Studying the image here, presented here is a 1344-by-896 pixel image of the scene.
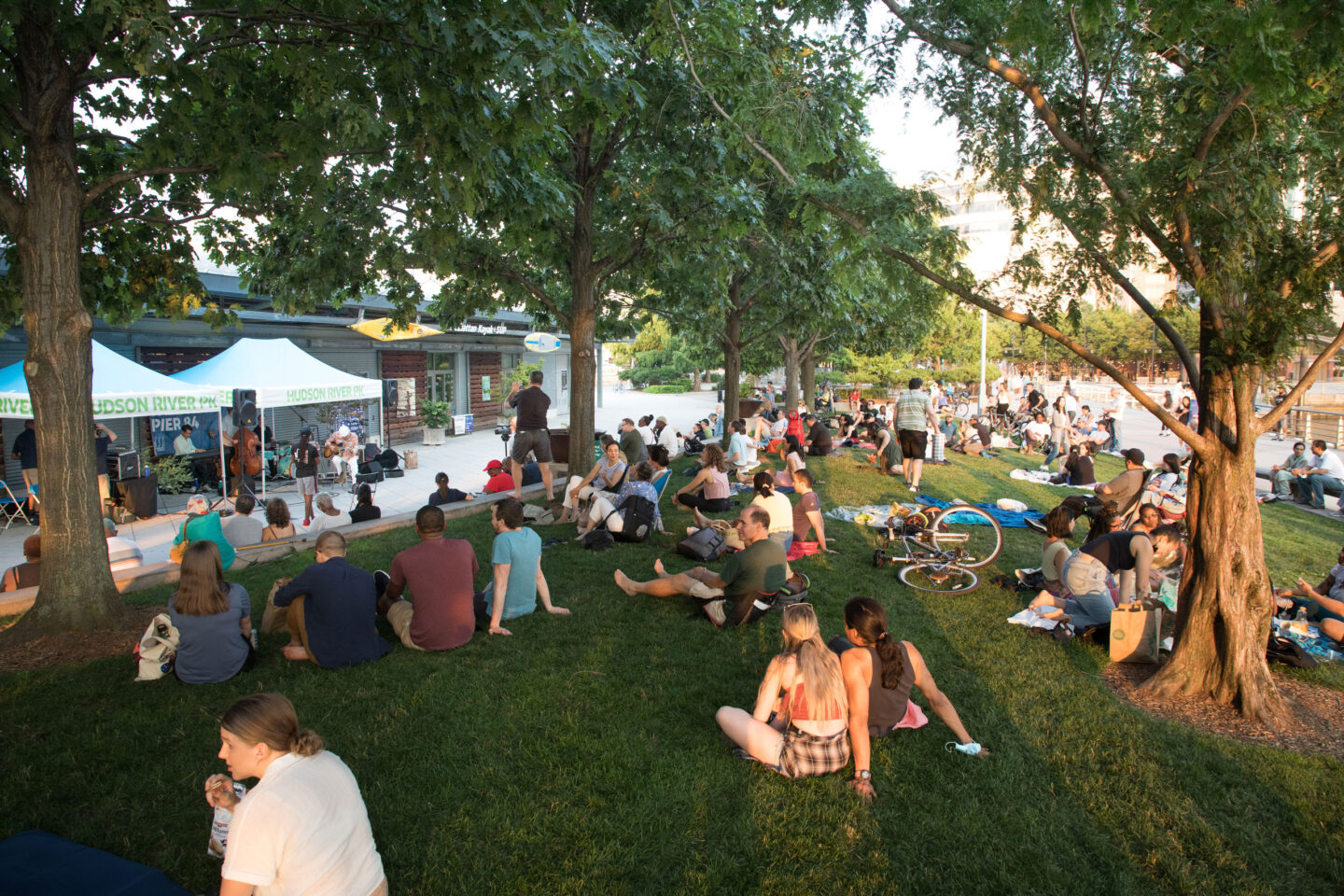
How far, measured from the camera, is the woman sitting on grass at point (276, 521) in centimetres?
830

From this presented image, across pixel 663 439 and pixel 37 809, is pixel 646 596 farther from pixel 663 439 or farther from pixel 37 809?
pixel 663 439

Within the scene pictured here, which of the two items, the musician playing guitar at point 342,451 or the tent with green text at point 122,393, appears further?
the musician playing guitar at point 342,451

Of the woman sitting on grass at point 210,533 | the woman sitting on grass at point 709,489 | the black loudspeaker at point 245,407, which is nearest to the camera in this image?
the woman sitting on grass at point 210,533

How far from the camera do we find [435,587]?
5.66 meters

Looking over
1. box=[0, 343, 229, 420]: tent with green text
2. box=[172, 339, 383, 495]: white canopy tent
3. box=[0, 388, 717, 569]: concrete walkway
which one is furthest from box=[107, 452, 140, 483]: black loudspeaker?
box=[0, 343, 229, 420]: tent with green text

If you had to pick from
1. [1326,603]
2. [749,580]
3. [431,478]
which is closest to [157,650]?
[749,580]

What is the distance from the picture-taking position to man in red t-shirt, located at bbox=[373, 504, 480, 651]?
18.5 feet


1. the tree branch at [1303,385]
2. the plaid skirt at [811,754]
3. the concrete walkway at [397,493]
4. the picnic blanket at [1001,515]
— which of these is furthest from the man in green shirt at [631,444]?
the tree branch at [1303,385]

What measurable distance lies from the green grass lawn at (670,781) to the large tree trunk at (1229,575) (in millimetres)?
567

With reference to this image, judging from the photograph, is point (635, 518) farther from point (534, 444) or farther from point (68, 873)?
point (68, 873)

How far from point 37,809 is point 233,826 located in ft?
7.09

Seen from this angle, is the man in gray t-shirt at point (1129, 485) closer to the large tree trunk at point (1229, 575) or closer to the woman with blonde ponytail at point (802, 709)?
the large tree trunk at point (1229, 575)

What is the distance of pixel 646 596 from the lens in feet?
23.6

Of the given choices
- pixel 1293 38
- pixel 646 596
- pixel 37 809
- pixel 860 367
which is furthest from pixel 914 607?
pixel 860 367
